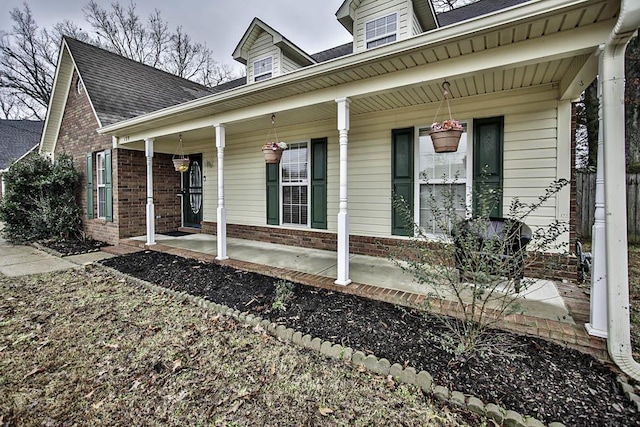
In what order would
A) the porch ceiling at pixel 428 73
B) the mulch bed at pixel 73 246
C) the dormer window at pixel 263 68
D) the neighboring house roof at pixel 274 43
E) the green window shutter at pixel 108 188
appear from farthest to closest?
the green window shutter at pixel 108 188 → the mulch bed at pixel 73 246 → the dormer window at pixel 263 68 → the neighboring house roof at pixel 274 43 → the porch ceiling at pixel 428 73

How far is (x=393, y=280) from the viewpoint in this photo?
→ 3979 mm

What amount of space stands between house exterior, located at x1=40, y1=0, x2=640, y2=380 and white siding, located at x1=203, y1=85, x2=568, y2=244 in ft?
0.07

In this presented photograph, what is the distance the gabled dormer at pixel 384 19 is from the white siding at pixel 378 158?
1.20m

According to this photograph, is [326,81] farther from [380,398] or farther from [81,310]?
[81,310]

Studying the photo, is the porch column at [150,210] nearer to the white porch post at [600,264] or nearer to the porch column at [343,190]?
the porch column at [343,190]

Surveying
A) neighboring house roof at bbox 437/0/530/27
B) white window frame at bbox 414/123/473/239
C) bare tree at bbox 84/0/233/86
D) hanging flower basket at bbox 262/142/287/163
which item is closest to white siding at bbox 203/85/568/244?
white window frame at bbox 414/123/473/239

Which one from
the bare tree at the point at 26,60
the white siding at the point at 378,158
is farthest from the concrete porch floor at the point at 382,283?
the bare tree at the point at 26,60

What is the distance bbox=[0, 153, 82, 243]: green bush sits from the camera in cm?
752

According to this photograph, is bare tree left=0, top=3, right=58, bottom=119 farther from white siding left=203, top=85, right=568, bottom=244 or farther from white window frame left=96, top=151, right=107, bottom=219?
white siding left=203, top=85, right=568, bottom=244

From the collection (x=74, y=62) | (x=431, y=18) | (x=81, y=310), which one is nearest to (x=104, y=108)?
(x=74, y=62)

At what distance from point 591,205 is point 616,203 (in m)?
6.11

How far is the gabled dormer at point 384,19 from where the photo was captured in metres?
4.71

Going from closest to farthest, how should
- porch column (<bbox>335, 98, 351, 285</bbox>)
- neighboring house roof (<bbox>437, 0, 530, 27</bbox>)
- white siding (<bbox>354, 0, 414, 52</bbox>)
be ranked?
porch column (<bbox>335, 98, 351, 285</bbox>), white siding (<bbox>354, 0, 414, 52</bbox>), neighboring house roof (<bbox>437, 0, 530, 27</bbox>)

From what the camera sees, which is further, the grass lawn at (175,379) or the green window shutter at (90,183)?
the green window shutter at (90,183)
